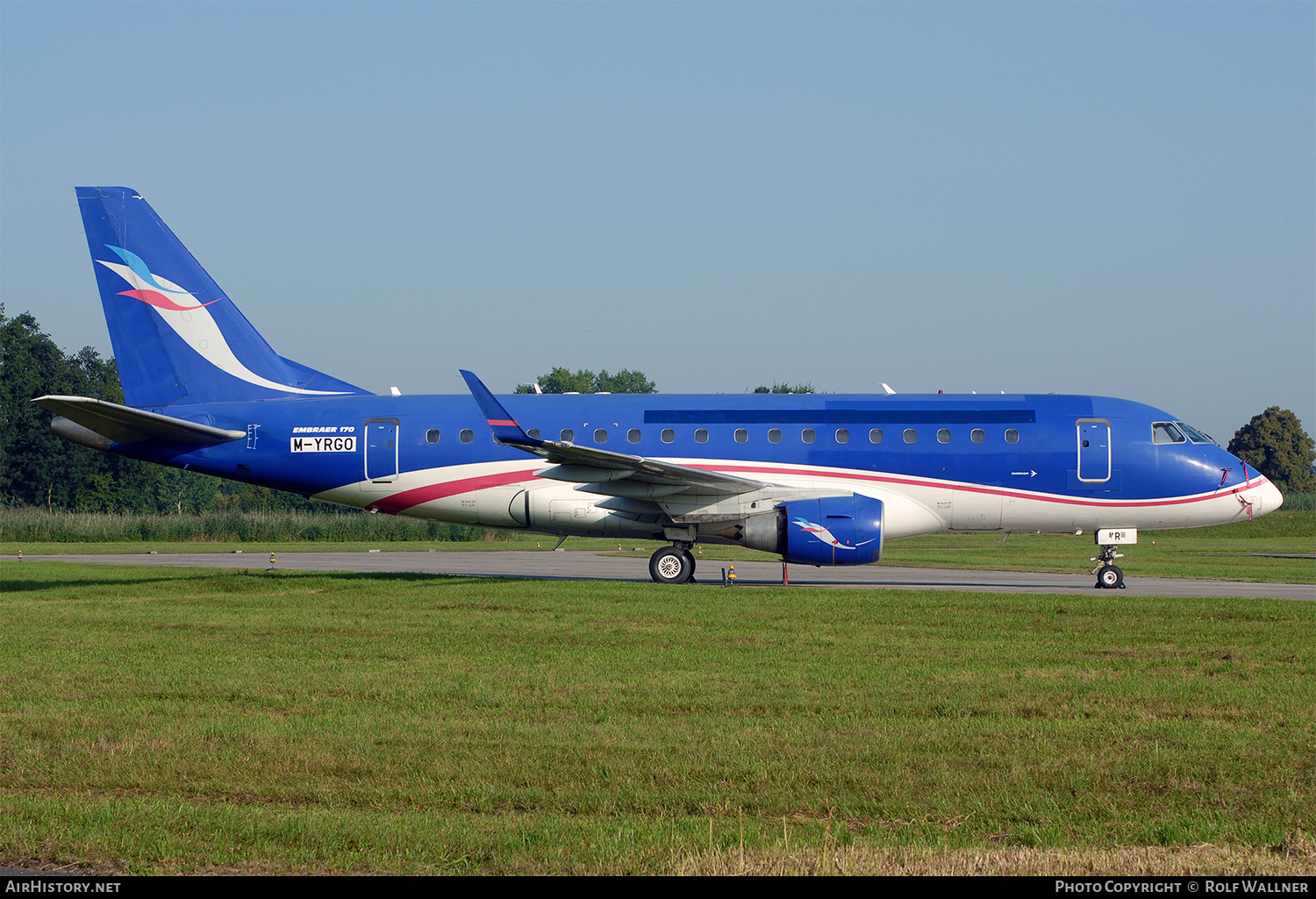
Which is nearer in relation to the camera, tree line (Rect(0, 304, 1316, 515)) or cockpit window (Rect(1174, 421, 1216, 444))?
cockpit window (Rect(1174, 421, 1216, 444))

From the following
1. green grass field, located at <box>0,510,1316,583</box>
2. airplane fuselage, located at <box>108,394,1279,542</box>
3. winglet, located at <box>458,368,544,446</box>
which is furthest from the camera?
green grass field, located at <box>0,510,1316,583</box>

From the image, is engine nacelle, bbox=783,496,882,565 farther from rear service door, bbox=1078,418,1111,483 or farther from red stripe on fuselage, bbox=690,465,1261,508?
rear service door, bbox=1078,418,1111,483

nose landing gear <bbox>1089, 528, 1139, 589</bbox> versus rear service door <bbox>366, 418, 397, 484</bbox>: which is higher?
rear service door <bbox>366, 418, 397, 484</bbox>

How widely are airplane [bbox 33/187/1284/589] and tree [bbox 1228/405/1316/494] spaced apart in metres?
105

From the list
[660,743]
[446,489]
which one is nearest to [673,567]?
[446,489]

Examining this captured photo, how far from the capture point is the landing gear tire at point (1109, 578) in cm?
2517

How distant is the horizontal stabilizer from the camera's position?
2333 cm

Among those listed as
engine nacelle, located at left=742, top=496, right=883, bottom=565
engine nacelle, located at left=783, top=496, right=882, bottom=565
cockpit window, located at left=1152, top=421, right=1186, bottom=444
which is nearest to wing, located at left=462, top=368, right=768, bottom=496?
engine nacelle, located at left=742, top=496, right=883, bottom=565

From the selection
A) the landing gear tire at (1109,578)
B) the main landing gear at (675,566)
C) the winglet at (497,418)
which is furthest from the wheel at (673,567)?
the landing gear tire at (1109,578)

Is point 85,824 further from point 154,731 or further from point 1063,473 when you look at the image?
point 1063,473

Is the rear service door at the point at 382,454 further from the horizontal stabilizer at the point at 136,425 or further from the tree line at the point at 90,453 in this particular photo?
the tree line at the point at 90,453

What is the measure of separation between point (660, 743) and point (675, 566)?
16310mm

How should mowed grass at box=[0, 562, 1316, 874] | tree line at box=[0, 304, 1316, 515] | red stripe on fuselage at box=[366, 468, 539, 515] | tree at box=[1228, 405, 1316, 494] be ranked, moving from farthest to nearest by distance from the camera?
tree at box=[1228, 405, 1316, 494]
tree line at box=[0, 304, 1316, 515]
red stripe on fuselage at box=[366, 468, 539, 515]
mowed grass at box=[0, 562, 1316, 874]

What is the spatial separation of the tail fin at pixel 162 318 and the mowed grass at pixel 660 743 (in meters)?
10.1
